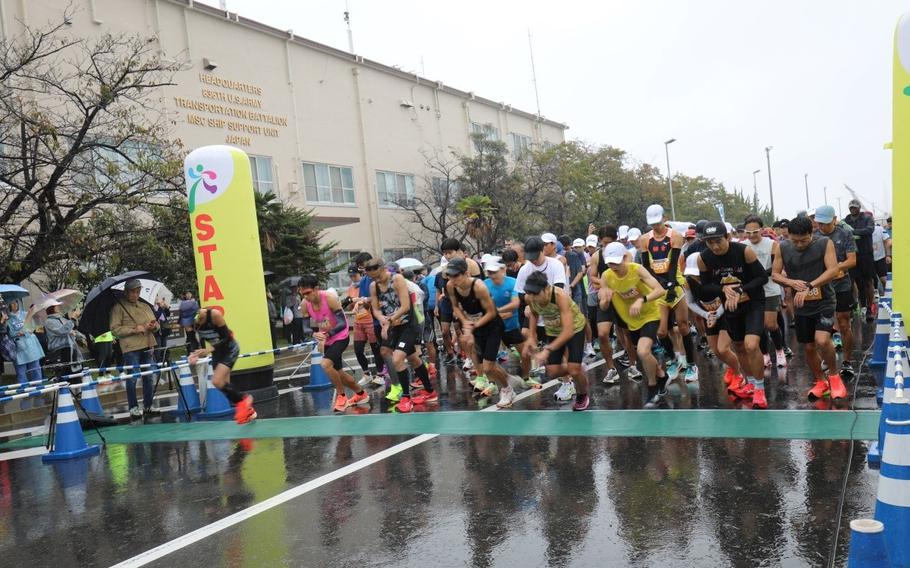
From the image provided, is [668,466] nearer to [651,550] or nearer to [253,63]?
[651,550]

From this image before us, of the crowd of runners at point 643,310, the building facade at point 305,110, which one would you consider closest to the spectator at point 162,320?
the crowd of runners at point 643,310

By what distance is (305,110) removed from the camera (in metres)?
30.3

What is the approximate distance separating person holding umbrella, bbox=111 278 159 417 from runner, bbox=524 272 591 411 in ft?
21.5

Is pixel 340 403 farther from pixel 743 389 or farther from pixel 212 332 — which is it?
pixel 743 389

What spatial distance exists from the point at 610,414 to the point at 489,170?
27.4m

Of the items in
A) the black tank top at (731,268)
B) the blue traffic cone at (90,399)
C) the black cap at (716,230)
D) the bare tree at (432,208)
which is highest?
the bare tree at (432,208)

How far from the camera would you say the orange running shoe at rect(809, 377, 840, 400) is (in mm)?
7625

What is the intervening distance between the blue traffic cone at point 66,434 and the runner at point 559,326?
554 centimetres

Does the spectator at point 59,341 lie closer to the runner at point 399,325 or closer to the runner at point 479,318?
the runner at point 399,325

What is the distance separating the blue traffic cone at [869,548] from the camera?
2.91m

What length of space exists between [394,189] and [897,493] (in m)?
32.6

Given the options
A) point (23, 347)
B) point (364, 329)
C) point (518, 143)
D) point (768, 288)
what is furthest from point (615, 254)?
point (518, 143)

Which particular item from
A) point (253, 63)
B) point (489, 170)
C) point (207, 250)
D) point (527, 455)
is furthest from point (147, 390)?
point (489, 170)

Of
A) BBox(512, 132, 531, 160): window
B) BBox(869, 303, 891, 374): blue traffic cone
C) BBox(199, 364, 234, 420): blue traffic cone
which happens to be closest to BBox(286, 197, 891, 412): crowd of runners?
Answer: BBox(869, 303, 891, 374): blue traffic cone
